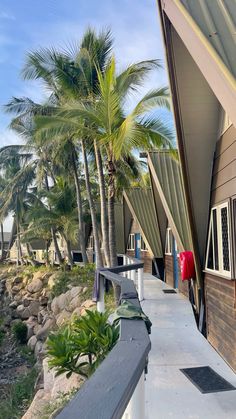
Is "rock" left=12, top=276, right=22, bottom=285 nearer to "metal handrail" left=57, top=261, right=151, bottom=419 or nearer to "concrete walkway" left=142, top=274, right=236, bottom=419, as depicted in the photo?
"concrete walkway" left=142, top=274, right=236, bottom=419

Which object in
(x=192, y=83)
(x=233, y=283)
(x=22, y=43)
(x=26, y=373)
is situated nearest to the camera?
(x=233, y=283)

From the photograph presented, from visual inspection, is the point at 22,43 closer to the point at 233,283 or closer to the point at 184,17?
the point at 184,17

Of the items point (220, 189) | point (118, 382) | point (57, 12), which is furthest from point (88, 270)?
point (118, 382)

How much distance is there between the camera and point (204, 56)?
3234 mm

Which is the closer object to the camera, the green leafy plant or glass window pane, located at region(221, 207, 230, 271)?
glass window pane, located at region(221, 207, 230, 271)

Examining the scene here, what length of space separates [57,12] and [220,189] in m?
7.43

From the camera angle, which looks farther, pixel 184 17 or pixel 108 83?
pixel 108 83

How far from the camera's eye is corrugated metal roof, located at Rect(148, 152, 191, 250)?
8250 mm

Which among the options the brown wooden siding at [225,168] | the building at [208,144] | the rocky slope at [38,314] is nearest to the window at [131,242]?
the rocky slope at [38,314]

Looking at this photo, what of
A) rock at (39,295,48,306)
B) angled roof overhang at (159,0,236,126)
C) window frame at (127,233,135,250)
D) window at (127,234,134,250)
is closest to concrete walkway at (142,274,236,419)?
angled roof overhang at (159,0,236,126)

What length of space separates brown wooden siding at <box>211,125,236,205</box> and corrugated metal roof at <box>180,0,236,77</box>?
1.66m

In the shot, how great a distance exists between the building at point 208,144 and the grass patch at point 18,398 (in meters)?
5.36

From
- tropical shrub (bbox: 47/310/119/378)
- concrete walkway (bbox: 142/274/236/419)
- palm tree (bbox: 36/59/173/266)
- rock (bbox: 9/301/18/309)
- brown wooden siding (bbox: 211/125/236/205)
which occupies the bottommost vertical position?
rock (bbox: 9/301/18/309)

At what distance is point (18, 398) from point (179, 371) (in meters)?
7.21
